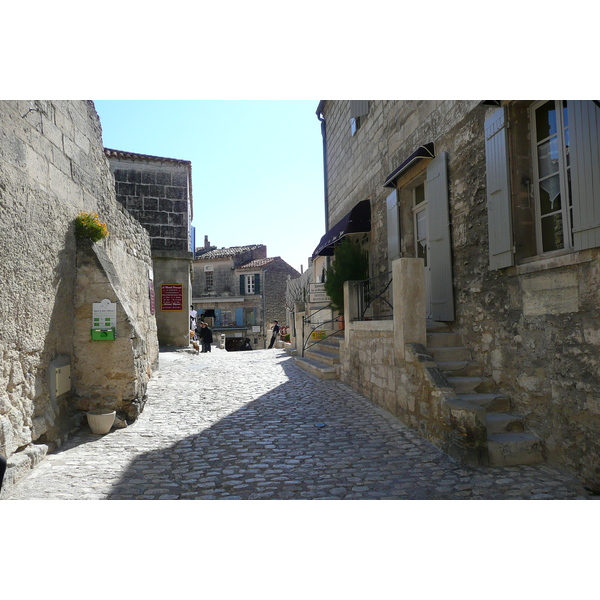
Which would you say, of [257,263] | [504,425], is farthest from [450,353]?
[257,263]

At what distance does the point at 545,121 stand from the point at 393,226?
353 centimetres

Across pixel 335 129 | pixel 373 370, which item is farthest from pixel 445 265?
pixel 335 129

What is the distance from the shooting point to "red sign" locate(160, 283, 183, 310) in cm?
1309

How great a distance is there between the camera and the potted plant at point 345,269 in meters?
9.20

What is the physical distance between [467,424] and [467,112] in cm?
367

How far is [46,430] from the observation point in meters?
4.36

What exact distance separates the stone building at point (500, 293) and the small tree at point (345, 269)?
6.49 feet

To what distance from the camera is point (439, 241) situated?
20.0 feet

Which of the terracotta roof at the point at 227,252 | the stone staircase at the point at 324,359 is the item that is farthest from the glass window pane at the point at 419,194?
the terracotta roof at the point at 227,252

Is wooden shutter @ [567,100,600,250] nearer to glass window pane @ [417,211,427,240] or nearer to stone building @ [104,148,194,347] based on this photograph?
glass window pane @ [417,211,427,240]

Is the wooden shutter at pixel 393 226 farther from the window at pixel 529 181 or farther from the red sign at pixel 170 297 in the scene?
the red sign at pixel 170 297

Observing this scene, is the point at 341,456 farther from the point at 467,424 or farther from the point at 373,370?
the point at 373,370

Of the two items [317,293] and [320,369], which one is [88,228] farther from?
[317,293]

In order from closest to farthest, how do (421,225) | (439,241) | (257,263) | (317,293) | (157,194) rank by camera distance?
(439,241), (421,225), (317,293), (157,194), (257,263)
